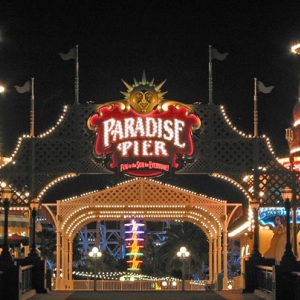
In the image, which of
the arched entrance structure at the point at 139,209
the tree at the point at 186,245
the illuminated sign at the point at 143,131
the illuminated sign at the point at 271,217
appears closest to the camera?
the illuminated sign at the point at 143,131

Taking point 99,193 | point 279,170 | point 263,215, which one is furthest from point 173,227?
point 279,170

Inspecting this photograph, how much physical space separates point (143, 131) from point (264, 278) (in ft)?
24.0

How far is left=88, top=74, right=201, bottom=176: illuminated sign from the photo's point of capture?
33.9 metres

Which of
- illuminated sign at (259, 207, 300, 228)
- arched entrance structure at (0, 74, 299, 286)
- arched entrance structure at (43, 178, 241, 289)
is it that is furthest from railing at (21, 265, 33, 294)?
illuminated sign at (259, 207, 300, 228)

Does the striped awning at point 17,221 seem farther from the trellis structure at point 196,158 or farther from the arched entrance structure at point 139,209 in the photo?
the trellis structure at point 196,158

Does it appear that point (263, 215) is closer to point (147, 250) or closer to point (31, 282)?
point (31, 282)

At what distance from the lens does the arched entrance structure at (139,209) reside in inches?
1604

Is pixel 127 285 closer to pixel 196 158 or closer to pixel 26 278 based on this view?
pixel 196 158


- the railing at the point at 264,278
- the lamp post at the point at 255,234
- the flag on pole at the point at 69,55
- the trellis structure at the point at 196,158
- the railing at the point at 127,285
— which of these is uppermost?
the flag on pole at the point at 69,55

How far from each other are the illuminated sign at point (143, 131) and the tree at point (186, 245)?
38.0 metres

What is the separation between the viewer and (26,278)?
29609 mm

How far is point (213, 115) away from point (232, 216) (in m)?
12.2

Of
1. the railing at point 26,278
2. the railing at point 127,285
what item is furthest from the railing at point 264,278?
the railing at point 127,285

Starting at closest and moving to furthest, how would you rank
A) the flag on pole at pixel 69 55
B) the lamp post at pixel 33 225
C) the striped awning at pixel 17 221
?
the lamp post at pixel 33 225 → the flag on pole at pixel 69 55 → the striped awning at pixel 17 221
